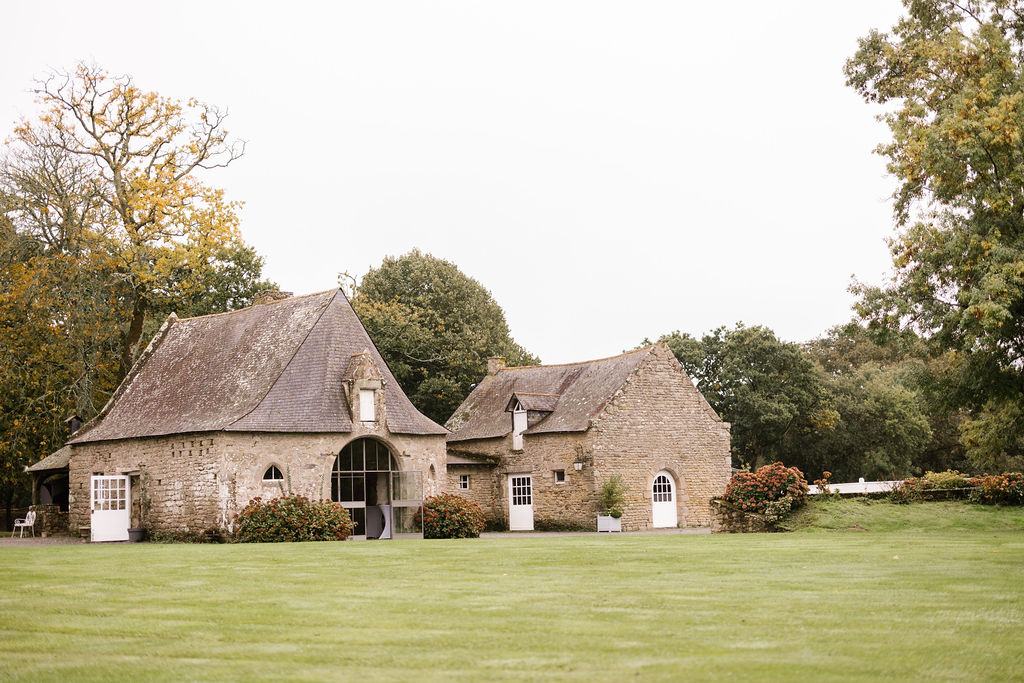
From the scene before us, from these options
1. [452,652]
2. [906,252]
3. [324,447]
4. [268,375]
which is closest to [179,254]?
[268,375]

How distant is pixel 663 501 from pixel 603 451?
3.07 meters

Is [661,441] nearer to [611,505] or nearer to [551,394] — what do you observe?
[611,505]

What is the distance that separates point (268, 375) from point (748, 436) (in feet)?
89.6

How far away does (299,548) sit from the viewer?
2223 cm

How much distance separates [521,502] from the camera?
37.8 metres

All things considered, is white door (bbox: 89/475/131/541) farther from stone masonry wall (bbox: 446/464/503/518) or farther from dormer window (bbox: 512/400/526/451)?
dormer window (bbox: 512/400/526/451)

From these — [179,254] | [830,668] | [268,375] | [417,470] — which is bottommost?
[830,668]

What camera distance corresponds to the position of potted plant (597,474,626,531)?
34281mm

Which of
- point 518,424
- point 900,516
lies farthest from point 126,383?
point 900,516

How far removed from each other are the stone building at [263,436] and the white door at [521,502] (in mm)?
6252

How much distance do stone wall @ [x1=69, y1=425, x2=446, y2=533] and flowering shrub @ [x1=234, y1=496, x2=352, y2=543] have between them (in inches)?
33.3

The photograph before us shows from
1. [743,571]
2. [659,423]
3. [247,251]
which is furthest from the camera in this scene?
[247,251]

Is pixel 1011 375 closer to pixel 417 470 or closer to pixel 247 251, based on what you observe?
pixel 417 470

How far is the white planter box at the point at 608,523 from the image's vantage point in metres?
34.2
